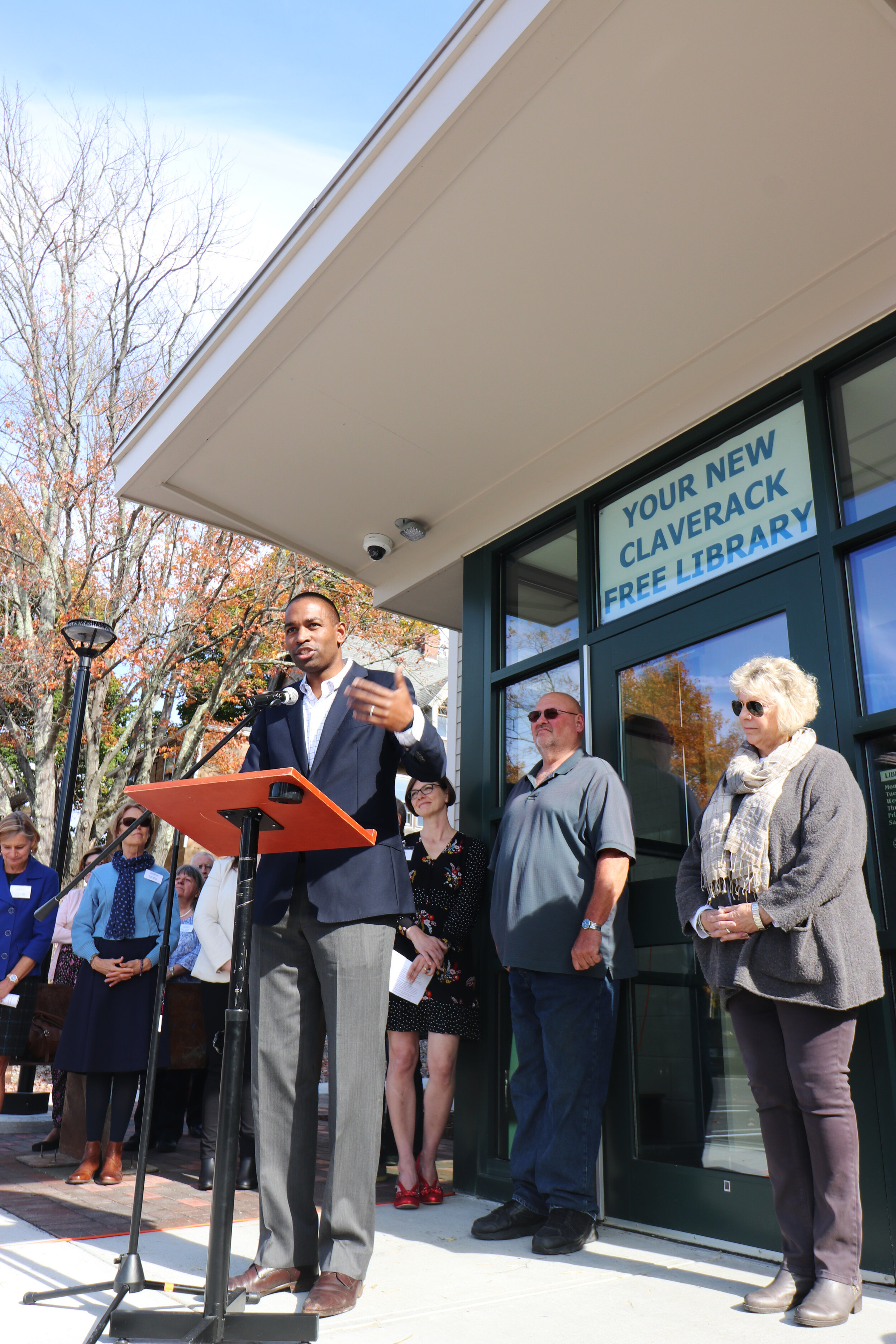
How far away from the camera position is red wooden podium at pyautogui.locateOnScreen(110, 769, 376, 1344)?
1.99m

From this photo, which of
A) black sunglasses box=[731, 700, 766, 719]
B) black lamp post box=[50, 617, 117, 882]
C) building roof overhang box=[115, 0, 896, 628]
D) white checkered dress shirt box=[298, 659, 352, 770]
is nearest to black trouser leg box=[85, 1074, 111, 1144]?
white checkered dress shirt box=[298, 659, 352, 770]

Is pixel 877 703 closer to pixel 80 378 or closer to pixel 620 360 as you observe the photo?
pixel 620 360

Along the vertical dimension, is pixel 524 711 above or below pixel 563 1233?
above

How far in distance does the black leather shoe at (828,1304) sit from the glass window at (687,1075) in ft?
2.42

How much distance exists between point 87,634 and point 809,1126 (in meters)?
6.17

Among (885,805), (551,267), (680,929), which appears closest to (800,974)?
(885,805)

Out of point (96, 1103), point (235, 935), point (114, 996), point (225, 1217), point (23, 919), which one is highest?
point (23, 919)

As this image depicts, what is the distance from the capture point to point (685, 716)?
373cm

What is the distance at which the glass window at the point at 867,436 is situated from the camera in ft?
10.6

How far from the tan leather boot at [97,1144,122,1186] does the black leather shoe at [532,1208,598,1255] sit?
2.00m

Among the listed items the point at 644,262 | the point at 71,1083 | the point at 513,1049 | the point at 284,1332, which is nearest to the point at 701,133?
the point at 644,262

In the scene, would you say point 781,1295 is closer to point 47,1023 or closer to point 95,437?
point 47,1023

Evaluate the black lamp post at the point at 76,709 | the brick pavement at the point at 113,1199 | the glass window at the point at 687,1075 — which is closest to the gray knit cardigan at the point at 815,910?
the glass window at the point at 687,1075

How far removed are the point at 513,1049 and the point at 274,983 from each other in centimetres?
186
